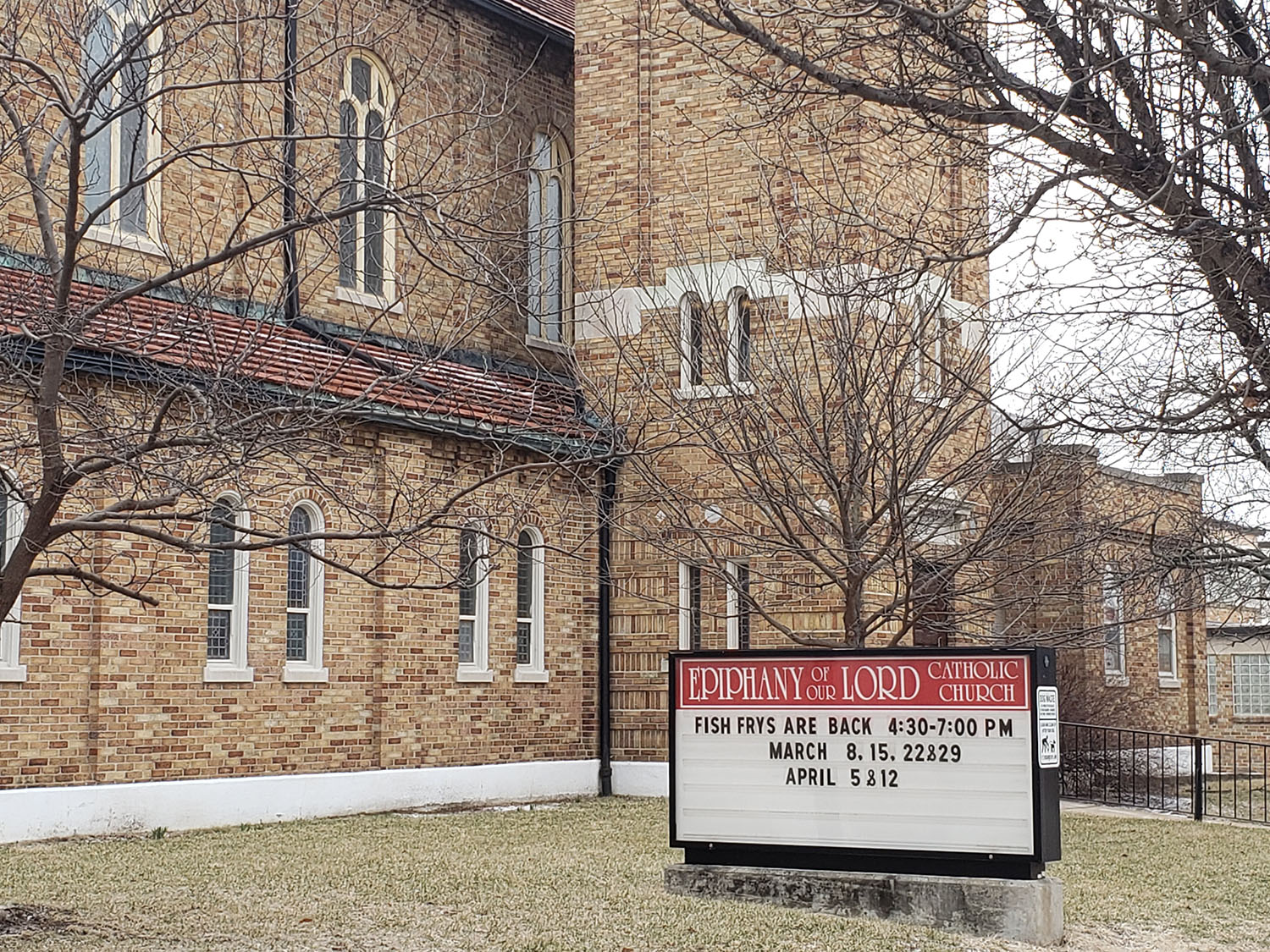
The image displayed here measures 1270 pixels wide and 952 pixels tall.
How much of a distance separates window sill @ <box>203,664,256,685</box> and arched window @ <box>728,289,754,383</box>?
6369 mm

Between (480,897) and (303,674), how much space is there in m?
7.93

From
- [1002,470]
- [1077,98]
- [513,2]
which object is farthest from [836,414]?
[513,2]

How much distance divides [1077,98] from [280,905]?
749 centimetres

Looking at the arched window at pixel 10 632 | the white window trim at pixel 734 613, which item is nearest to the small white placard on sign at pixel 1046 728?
the arched window at pixel 10 632

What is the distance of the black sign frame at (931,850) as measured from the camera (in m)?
11.9

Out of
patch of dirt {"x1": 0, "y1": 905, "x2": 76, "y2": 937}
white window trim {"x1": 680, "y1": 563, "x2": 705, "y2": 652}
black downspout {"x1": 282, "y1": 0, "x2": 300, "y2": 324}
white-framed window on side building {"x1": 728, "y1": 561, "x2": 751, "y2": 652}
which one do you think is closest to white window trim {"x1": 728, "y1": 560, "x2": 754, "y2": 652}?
white-framed window on side building {"x1": 728, "y1": 561, "x2": 751, "y2": 652}

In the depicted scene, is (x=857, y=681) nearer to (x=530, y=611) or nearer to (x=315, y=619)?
(x=315, y=619)

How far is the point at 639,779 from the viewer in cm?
2431

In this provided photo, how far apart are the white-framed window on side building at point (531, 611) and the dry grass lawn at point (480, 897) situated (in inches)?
199

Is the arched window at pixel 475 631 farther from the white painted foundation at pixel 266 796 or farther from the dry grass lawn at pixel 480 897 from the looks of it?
the dry grass lawn at pixel 480 897

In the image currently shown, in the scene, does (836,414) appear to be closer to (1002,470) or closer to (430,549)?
(1002,470)

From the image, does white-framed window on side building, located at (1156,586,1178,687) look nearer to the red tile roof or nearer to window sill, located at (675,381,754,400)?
window sill, located at (675,381,754,400)

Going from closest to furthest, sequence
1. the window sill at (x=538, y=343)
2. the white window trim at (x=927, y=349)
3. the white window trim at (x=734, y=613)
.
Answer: the white window trim at (x=927, y=349) → the white window trim at (x=734, y=613) → the window sill at (x=538, y=343)

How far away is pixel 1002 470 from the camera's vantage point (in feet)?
60.2
